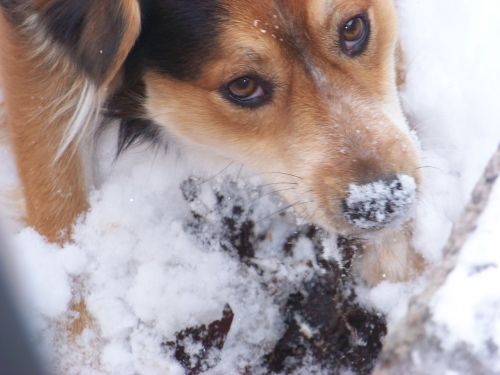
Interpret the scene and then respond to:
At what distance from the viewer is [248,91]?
222 cm

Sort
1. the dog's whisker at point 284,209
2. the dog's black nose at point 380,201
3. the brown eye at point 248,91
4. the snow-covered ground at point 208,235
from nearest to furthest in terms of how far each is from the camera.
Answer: the dog's black nose at point 380,201 < the brown eye at point 248,91 < the dog's whisker at point 284,209 < the snow-covered ground at point 208,235

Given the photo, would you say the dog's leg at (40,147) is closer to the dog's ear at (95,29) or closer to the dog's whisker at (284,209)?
the dog's ear at (95,29)

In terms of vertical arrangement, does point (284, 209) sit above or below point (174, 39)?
below

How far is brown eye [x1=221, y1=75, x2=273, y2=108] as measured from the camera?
2.19 m

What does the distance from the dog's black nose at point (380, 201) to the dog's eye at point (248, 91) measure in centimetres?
40

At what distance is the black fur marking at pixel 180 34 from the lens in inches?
84.0

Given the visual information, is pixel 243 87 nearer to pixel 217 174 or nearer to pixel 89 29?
pixel 89 29

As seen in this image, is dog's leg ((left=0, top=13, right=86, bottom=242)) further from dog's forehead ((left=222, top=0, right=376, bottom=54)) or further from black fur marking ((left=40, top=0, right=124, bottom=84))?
dog's forehead ((left=222, top=0, right=376, bottom=54))

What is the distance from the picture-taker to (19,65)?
2.52m

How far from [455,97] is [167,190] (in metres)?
1.14

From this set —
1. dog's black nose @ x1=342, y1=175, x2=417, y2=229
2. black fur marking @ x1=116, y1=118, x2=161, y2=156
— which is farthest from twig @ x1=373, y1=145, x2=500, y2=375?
Answer: black fur marking @ x1=116, y1=118, x2=161, y2=156

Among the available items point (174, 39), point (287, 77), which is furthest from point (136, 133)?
point (287, 77)

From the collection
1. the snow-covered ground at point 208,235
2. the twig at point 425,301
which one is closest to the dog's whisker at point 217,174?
the snow-covered ground at point 208,235

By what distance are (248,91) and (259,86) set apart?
4cm
